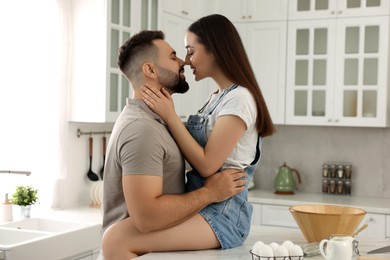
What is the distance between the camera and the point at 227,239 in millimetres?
2240

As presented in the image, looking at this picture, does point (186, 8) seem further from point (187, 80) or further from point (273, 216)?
point (273, 216)

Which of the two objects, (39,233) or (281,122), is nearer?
(39,233)

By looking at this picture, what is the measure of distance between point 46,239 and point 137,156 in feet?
4.09

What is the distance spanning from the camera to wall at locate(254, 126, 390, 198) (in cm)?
504

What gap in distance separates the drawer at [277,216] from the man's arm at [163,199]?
99.8 inches

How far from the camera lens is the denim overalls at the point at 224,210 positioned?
7.31 ft

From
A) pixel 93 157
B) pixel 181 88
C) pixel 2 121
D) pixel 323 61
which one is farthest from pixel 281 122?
pixel 181 88

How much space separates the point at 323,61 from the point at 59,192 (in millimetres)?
2249

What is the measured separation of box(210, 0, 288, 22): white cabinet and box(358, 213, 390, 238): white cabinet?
170cm

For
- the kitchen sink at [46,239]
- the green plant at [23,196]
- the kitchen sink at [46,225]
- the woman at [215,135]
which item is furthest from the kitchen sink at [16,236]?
the woman at [215,135]

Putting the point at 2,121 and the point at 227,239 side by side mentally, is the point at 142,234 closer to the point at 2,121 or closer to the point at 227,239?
the point at 227,239

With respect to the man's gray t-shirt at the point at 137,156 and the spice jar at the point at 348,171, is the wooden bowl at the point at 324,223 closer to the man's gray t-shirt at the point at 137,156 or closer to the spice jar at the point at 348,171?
the man's gray t-shirt at the point at 137,156

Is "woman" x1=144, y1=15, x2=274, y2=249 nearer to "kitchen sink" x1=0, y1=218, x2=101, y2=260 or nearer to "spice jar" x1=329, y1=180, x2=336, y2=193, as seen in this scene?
"kitchen sink" x1=0, y1=218, x2=101, y2=260

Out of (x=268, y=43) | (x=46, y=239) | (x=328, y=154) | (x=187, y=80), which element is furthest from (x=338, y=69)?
(x=46, y=239)
